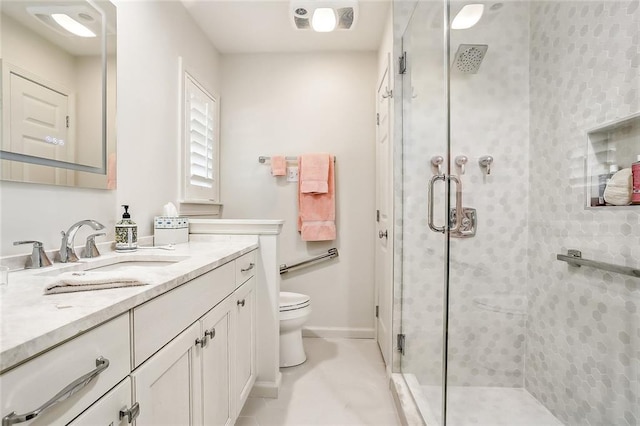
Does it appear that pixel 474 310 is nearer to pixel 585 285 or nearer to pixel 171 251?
pixel 585 285

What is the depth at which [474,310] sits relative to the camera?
1.90m

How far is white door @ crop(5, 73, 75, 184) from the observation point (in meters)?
1.01

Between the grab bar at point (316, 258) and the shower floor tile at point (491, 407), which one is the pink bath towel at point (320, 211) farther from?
the shower floor tile at point (491, 407)

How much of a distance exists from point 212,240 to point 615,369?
6.31 feet

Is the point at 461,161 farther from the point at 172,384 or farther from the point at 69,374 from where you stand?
the point at 69,374

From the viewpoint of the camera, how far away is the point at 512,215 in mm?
1883

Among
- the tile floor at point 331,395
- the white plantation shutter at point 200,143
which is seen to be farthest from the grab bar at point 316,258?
the white plantation shutter at point 200,143

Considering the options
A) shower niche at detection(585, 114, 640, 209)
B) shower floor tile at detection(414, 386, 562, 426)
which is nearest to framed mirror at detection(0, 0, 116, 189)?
shower floor tile at detection(414, 386, 562, 426)

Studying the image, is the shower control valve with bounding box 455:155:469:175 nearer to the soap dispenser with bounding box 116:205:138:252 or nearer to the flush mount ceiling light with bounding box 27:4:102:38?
the soap dispenser with bounding box 116:205:138:252

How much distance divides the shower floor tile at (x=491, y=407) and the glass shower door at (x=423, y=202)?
0.24 ft

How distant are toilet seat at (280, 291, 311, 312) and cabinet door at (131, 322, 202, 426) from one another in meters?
1.04

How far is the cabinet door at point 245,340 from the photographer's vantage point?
1476 millimetres

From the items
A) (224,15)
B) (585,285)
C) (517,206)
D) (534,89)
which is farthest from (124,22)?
(585,285)

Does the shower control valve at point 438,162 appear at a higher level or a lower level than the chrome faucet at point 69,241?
higher
